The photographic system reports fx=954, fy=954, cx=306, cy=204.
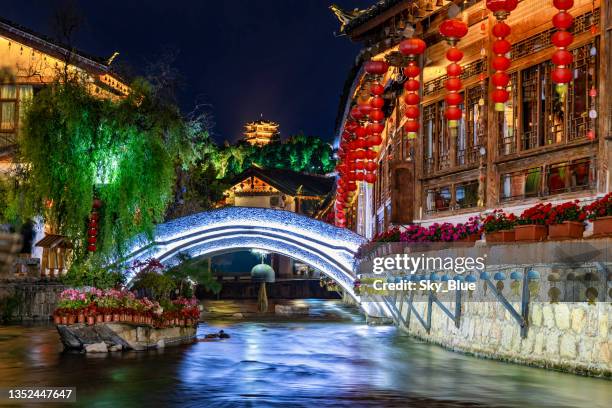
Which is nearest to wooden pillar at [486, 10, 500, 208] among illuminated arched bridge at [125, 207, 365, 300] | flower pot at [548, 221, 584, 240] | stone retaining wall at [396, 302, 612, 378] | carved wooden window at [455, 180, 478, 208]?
carved wooden window at [455, 180, 478, 208]

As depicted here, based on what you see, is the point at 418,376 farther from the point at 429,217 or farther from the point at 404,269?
the point at 429,217

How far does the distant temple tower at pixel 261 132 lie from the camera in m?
93.3

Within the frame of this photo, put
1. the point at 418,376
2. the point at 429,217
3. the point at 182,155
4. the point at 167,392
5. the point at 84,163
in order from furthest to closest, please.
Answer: the point at 182,155 → the point at 84,163 → the point at 429,217 → the point at 418,376 → the point at 167,392

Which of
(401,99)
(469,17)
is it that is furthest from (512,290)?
(401,99)

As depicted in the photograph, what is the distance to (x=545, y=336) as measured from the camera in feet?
43.4

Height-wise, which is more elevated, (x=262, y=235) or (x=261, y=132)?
(x=261, y=132)

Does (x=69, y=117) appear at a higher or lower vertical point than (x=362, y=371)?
higher

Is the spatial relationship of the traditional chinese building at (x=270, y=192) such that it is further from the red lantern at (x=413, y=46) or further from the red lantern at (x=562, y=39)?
the red lantern at (x=562, y=39)

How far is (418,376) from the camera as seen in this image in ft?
44.0

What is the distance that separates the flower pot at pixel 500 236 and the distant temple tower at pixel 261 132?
7678 cm

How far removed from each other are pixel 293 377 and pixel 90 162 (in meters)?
12.4

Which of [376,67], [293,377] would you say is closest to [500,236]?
[293,377]

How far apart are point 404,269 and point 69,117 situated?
30.4 ft

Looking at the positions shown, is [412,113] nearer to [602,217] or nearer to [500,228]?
[500,228]
